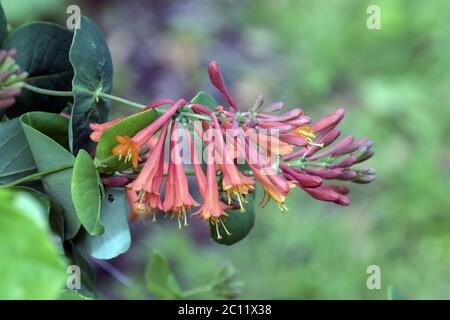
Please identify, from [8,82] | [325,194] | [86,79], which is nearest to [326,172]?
[325,194]

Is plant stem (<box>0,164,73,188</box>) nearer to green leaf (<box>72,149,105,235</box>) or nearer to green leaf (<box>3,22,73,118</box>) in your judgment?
green leaf (<box>72,149,105,235</box>)

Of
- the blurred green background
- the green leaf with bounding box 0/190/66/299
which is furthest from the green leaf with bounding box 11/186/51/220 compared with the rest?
the blurred green background

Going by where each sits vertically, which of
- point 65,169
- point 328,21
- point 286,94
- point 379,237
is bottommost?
point 65,169

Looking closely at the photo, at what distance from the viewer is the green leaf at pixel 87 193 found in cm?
89

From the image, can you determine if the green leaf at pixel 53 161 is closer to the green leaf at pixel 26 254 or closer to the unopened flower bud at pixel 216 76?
the unopened flower bud at pixel 216 76

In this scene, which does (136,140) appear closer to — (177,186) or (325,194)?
(177,186)

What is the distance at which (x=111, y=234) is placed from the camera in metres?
0.97

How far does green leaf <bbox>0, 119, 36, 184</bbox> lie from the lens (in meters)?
0.96

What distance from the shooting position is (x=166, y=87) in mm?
3551

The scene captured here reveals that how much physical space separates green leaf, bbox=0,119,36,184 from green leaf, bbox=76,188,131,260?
13 cm

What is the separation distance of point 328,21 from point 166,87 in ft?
3.16

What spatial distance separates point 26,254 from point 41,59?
65 centimetres
